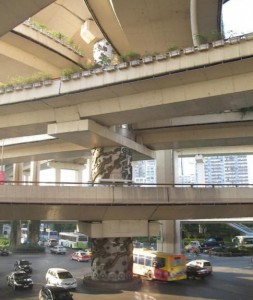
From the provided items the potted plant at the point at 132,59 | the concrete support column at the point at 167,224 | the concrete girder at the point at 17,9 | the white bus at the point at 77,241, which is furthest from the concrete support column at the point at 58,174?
the concrete girder at the point at 17,9

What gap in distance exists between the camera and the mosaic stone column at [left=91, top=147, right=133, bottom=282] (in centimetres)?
2470

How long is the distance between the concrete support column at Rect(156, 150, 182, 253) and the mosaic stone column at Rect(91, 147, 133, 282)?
16897 mm

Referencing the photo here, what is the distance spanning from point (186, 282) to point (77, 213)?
10.7 meters

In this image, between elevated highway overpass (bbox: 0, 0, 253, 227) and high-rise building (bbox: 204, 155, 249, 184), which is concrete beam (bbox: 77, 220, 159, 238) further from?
high-rise building (bbox: 204, 155, 249, 184)

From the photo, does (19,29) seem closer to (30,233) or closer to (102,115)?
(102,115)

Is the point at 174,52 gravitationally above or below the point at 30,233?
above

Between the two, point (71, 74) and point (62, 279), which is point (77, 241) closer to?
point (62, 279)

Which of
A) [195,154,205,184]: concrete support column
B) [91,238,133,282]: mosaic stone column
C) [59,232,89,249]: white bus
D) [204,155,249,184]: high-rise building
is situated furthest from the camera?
[204,155,249,184]: high-rise building

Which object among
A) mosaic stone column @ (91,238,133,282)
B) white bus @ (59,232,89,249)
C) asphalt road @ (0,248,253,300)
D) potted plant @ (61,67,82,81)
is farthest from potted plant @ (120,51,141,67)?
white bus @ (59,232,89,249)

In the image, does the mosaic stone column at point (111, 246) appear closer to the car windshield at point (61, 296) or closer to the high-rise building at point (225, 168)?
the car windshield at point (61, 296)

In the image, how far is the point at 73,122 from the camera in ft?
74.8

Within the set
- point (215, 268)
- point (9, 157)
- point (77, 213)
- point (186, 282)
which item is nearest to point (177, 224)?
point (215, 268)

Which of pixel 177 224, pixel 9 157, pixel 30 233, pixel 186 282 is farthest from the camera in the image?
pixel 30 233

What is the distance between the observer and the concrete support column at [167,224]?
42.3m
